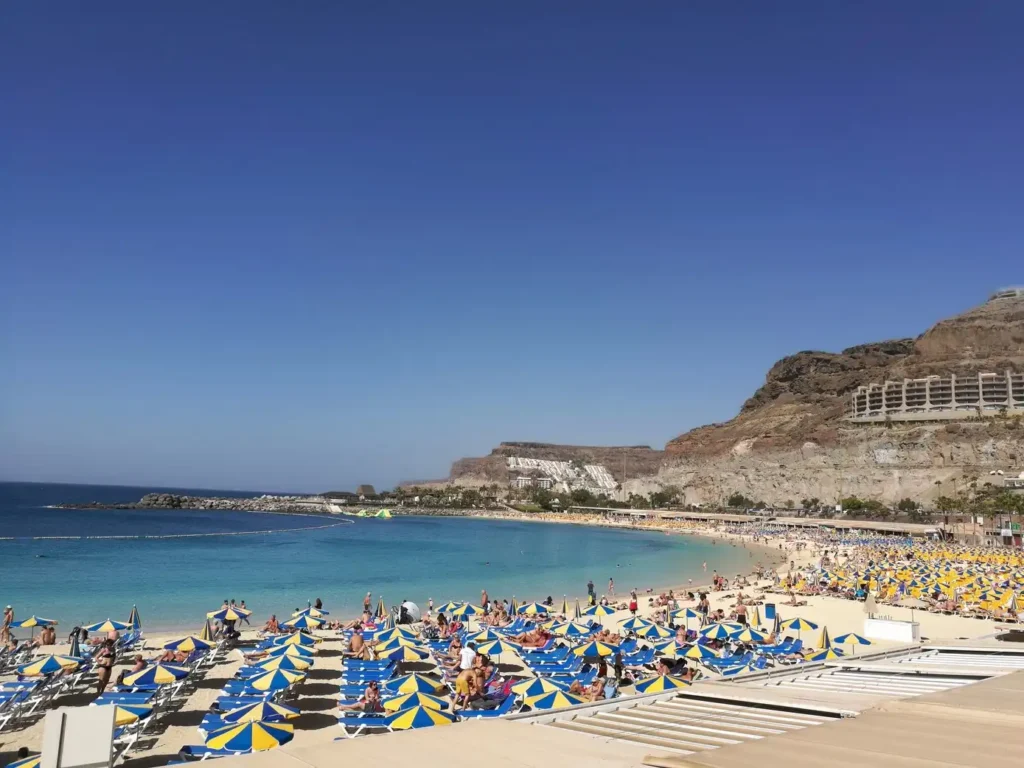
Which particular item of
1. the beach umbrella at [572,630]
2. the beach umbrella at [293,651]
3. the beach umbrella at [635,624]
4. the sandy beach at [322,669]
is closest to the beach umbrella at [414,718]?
the sandy beach at [322,669]

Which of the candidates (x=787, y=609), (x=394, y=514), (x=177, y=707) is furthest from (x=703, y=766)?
(x=394, y=514)

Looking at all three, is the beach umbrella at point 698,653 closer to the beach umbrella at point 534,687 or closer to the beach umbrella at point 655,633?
the beach umbrella at point 655,633

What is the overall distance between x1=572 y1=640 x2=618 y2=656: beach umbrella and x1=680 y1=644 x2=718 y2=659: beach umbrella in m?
1.55

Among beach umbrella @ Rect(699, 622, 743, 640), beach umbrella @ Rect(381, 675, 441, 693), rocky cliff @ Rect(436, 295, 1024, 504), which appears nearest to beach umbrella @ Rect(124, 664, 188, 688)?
beach umbrella @ Rect(381, 675, 441, 693)

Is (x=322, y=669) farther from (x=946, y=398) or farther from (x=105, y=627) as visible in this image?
(x=946, y=398)

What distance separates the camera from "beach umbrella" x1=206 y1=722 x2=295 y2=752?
9.00 metres

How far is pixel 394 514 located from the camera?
130 metres

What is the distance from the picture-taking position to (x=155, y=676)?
40.0 feet

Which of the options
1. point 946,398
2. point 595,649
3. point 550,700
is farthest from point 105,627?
point 946,398

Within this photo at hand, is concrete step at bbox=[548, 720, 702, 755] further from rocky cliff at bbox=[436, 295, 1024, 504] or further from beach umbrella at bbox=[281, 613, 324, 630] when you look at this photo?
rocky cliff at bbox=[436, 295, 1024, 504]

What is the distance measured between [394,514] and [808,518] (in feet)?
245

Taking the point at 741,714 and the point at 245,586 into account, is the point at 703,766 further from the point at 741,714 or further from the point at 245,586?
the point at 245,586

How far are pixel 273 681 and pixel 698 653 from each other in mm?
8641

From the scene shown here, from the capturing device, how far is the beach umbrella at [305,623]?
19.5m
